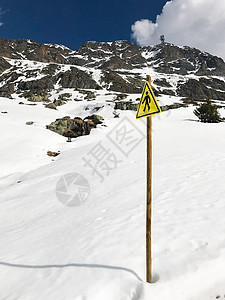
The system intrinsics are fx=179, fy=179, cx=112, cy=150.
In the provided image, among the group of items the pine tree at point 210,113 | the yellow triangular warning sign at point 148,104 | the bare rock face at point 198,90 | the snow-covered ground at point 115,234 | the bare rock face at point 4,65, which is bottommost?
the snow-covered ground at point 115,234

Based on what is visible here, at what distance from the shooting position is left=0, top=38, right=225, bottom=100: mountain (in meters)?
75.9

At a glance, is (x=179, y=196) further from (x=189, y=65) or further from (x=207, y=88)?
(x=189, y=65)

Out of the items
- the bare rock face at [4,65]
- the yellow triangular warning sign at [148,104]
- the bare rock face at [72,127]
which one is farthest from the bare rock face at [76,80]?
the yellow triangular warning sign at [148,104]

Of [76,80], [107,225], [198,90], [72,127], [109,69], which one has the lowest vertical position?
[107,225]

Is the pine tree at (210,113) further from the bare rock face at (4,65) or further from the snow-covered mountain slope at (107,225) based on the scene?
the bare rock face at (4,65)

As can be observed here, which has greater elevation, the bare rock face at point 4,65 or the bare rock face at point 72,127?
the bare rock face at point 4,65

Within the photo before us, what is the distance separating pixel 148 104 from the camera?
97.6 inches

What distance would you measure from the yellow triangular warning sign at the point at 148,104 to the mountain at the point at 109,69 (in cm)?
5862

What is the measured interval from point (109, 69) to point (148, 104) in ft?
470

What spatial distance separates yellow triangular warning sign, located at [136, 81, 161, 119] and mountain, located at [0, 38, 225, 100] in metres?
58.6

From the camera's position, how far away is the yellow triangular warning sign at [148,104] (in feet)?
7.88

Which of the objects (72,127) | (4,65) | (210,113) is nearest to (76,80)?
(4,65)

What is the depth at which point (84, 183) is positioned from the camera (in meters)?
8.20

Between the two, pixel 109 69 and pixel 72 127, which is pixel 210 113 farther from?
pixel 109 69
